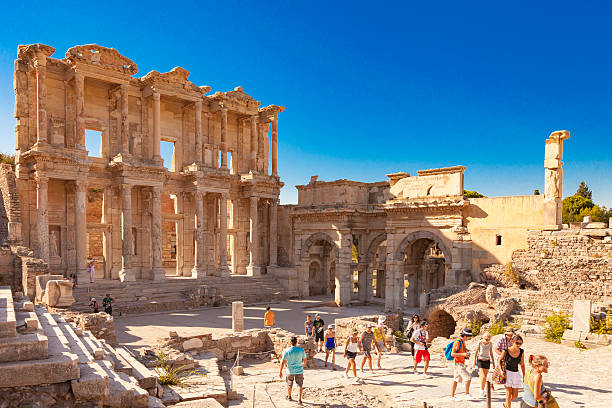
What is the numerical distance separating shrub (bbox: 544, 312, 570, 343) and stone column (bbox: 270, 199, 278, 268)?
61.8ft

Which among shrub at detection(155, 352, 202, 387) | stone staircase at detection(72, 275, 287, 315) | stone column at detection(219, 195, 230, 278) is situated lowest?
stone staircase at detection(72, 275, 287, 315)

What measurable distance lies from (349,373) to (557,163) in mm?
13260

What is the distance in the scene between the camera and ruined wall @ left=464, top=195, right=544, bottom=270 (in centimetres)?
2011

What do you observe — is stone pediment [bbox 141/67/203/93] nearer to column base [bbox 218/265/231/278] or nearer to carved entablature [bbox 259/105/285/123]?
carved entablature [bbox 259/105/285/123]

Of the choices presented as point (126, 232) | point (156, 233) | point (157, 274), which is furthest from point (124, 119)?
point (157, 274)

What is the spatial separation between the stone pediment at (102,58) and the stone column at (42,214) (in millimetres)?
6511

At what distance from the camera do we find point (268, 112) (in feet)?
107

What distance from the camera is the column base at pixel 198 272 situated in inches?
1067

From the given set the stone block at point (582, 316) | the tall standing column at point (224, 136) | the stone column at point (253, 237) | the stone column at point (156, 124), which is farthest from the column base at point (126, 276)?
the stone block at point (582, 316)

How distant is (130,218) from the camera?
25219 mm

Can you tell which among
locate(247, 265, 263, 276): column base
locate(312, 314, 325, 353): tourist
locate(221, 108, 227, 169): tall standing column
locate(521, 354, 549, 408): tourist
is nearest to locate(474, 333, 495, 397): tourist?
locate(521, 354, 549, 408): tourist

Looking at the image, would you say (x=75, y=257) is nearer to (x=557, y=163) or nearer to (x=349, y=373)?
(x=349, y=373)

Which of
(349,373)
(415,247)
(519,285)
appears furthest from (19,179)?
(519,285)

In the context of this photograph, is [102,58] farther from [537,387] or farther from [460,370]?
[537,387]
